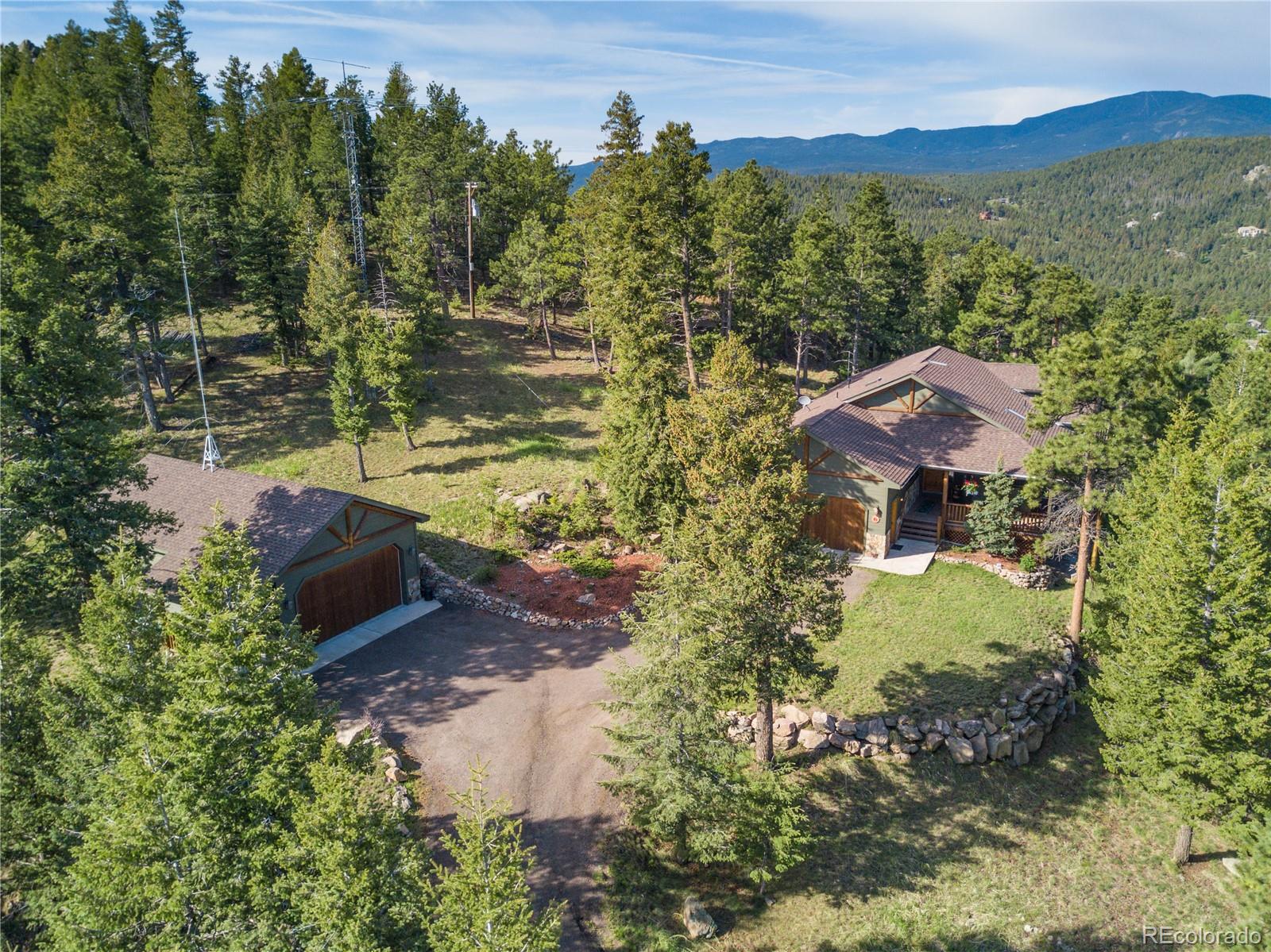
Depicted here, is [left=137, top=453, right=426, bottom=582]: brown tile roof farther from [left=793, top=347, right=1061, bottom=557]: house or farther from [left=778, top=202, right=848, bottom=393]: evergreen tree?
[left=778, top=202, right=848, bottom=393]: evergreen tree

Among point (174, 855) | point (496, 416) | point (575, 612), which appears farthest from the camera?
point (496, 416)

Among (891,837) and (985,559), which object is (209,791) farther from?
(985,559)

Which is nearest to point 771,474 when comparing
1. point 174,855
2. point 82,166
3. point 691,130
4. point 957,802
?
point 957,802

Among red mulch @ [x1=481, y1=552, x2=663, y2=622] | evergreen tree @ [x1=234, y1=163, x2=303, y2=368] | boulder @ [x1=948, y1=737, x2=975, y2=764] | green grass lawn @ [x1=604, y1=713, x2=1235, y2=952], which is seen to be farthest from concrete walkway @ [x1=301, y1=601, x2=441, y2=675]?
evergreen tree @ [x1=234, y1=163, x2=303, y2=368]

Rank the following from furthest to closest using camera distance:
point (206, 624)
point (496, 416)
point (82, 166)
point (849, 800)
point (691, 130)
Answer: point (496, 416) → point (82, 166) → point (691, 130) → point (849, 800) → point (206, 624)

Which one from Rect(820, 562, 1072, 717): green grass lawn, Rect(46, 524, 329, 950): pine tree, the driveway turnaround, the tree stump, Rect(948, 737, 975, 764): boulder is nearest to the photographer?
Rect(46, 524, 329, 950): pine tree

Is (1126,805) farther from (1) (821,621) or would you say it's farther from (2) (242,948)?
(2) (242,948)

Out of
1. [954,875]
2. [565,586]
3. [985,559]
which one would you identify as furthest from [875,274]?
[954,875]
